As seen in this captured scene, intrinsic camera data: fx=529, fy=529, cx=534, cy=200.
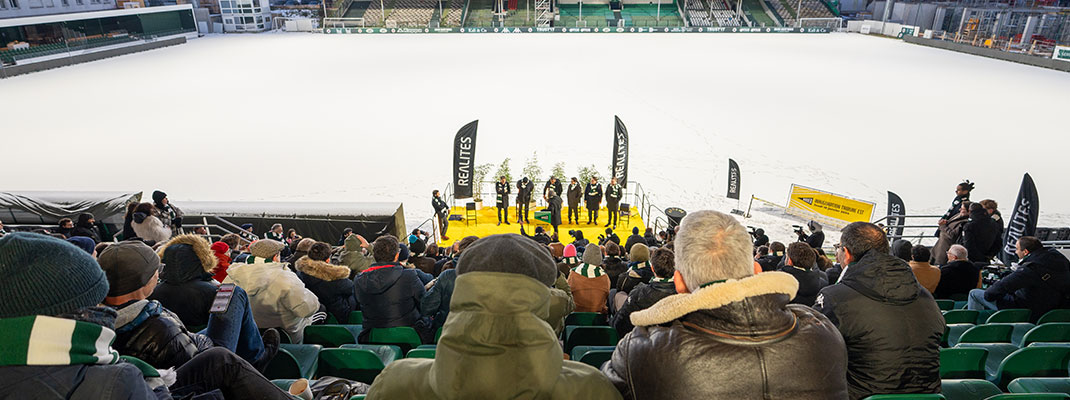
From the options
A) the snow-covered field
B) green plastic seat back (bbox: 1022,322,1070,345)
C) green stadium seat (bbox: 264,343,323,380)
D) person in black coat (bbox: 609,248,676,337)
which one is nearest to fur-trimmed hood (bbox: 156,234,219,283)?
green stadium seat (bbox: 264,343,323,380)

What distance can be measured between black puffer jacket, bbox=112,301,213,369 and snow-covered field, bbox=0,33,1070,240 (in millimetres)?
8943

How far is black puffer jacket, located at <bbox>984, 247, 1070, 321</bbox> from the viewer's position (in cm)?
418

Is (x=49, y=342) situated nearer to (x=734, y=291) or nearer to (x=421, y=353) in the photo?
(x=734, y=291)

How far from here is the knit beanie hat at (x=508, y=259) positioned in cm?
139

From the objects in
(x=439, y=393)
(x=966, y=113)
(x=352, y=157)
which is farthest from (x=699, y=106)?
(x=439, y=393)

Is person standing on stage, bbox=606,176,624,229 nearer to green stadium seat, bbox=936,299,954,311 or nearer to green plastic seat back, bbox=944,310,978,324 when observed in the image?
green stadium seat, bbox=936,299,954,311

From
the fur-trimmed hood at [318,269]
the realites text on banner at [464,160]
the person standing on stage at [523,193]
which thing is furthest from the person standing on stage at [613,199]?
the fur-trimmed hood at [318,269]

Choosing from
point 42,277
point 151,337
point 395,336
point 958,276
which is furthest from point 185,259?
point 958,276

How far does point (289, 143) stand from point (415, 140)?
370cm

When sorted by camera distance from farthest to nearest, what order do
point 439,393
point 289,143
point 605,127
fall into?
point 605,127 < point 289,143 < point 439,393

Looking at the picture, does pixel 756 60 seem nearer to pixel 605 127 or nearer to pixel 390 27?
pixel 605 127

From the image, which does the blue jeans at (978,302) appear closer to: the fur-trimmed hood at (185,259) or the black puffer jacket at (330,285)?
the black puffer jacket at (330,285)

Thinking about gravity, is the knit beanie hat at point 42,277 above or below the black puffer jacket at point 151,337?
above

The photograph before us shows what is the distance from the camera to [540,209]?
37.7ft
